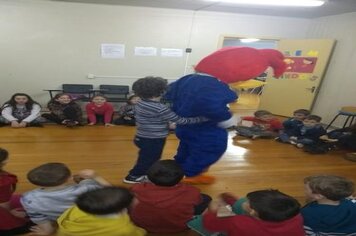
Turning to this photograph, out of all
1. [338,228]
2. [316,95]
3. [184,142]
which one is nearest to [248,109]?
[316,95]

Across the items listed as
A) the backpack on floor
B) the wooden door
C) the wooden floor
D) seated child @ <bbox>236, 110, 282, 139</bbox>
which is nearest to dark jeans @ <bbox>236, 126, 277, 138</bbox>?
seated child @ <bbox>236, 110, 282, 139</bbox>

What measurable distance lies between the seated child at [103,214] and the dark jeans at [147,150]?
1.05 meters

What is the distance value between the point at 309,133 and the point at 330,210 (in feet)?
8.35

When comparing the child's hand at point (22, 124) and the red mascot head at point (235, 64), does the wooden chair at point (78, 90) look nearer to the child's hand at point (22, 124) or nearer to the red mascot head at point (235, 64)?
the child's hand at point (22, 124)

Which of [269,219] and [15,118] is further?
[15,118]

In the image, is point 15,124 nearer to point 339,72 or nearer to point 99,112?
point 99,112

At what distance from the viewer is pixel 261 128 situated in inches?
167

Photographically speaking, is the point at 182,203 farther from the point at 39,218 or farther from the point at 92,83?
the point at 92,83

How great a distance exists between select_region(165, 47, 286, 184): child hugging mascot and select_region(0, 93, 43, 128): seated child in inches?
100

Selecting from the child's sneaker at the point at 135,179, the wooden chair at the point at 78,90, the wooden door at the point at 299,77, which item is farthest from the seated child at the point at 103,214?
the wooden door at the point at 299,77

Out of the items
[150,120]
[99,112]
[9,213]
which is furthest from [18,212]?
[99,112]

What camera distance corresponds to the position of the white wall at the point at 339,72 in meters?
4.88

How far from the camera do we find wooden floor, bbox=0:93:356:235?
2.55 metres

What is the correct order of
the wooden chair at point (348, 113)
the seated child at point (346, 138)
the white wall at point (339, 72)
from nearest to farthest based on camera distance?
1. the seated child at point (346, 138)
2. the wooden chair at point (348, 113)
3. the white wall at point (339, 72)
